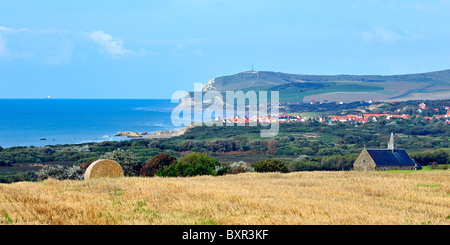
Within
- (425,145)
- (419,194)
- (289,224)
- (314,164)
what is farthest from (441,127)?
(289,224)

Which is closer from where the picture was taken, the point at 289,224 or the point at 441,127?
the point at 289,224

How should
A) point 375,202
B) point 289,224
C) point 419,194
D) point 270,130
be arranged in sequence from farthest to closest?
1. point 270,130
2. point 419,194
3. point 375,202
4. point 289,224

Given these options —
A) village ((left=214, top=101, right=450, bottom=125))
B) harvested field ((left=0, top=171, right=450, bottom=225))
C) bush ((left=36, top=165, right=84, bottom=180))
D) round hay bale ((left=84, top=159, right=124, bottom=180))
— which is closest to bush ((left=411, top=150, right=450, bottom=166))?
bush ((left=36, top=165, right=84, bottom=180))

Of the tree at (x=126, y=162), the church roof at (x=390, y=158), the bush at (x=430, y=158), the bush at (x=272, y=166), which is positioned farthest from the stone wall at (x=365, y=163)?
the tree at (x=126, y=162)

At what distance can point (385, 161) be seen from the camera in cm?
5094

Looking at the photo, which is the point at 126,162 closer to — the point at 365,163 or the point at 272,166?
the point at 272,166

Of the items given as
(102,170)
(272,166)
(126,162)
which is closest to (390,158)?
(272,166)

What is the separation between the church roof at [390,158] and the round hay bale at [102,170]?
105 feet

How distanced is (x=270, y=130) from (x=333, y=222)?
128 m

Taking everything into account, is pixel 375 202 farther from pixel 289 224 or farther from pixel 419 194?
pixel 289 224

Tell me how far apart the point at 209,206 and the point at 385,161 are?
135 ft

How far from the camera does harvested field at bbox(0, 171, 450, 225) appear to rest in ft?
37.3

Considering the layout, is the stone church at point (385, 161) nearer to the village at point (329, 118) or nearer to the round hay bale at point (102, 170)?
the round hay bale at point (102, 170)

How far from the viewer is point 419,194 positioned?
18.0 meters
